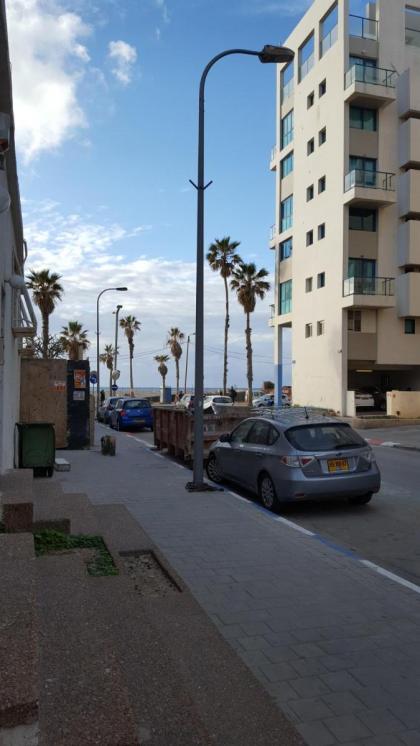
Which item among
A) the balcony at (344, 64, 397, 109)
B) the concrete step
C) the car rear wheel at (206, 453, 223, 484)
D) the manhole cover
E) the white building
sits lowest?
the manhole cover

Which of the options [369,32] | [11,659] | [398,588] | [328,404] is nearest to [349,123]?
[369,32]

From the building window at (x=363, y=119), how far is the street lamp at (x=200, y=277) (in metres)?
25.6

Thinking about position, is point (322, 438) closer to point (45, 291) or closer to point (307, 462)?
point (307, 462)

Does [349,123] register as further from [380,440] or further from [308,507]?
[308,507]

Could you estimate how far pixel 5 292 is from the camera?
881 cm

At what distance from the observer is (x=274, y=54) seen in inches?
420

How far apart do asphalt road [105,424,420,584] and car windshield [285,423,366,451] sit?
105 centimetres

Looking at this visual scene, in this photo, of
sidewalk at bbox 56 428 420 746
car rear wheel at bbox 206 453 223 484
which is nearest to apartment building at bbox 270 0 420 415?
car rear wheel at bbox 206 453 223 484

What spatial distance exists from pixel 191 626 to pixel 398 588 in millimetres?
2228

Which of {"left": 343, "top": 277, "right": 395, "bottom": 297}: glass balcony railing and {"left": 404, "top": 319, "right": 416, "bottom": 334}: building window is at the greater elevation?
{"left": 343, "top": 277, "right": 395, "bottom": 297}: glass balcony railing

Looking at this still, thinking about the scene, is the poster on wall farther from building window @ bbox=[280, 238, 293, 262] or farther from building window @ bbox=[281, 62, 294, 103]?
building window @ bbox=[281, 62, 294, 103]

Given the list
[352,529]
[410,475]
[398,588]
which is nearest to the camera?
[398,588]

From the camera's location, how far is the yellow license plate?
8.90 meters

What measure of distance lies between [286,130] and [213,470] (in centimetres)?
3574
